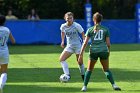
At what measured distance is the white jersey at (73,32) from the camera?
16.6 m

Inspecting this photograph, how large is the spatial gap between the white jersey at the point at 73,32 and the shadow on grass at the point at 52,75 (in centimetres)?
116

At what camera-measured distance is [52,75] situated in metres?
18.7

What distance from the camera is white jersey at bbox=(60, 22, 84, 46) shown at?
16562 millimetres

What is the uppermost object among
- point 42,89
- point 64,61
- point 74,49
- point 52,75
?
point 74,49

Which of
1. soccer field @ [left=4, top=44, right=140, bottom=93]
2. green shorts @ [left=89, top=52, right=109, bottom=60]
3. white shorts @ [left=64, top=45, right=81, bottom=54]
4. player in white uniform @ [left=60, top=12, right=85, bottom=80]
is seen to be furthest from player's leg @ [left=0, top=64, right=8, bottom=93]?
white shorts @ [left=64, top=45, right=81, bottom=54]

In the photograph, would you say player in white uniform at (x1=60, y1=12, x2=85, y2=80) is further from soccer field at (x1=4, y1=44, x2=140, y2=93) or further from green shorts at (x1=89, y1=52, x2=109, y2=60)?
green shorts at (x1=89, y1=52, x2=109, y2=60)

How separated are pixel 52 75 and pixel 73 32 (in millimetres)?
2560

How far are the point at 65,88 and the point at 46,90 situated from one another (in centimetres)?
64

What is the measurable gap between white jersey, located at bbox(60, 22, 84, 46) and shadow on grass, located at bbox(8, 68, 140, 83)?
1165 millimetres

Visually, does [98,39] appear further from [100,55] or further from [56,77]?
[56,77]

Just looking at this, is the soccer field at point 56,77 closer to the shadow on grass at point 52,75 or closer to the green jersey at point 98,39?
→ the shadow on grass at point 52,75

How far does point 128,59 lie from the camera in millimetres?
25266

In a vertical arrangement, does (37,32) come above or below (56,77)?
below

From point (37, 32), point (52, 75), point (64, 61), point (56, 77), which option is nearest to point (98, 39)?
point (64, 61)
